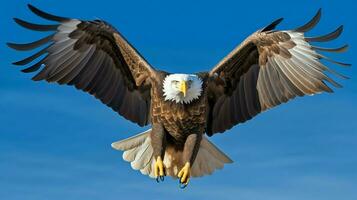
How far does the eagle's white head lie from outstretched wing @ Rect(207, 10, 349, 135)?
0.61 meters

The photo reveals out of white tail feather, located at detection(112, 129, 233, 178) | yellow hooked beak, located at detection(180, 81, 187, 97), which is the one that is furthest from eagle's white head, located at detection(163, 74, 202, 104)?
white tail feather, located at detection(112, 129, 233, 178)

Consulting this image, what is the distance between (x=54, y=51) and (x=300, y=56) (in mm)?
3135

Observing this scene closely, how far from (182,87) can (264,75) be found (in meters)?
1.53

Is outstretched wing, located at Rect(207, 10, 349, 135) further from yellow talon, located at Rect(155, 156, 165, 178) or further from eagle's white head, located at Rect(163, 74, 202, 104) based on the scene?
yellow talon, located at Rect(155, 156, 165, 178)

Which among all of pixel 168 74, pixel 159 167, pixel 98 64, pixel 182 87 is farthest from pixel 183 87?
pixel 98 64

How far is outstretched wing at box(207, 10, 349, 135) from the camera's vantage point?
11172 mm

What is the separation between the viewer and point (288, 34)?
36.7 feet

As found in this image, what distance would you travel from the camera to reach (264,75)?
1144 centimetres

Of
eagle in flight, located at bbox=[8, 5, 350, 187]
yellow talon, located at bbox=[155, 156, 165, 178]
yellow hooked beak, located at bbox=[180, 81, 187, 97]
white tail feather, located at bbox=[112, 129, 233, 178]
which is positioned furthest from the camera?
white tail feather, located at bbox=[112, 129, 233, 178]

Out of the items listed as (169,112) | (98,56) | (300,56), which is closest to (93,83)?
(98,56)

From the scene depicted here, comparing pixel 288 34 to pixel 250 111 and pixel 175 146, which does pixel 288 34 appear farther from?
pixel 175 146

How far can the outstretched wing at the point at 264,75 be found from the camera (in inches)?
440

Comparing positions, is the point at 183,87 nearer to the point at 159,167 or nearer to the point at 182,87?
the point at 182,87

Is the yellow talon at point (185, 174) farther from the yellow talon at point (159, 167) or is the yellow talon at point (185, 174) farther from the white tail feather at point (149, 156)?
the white tail feather at point (149, 156)
